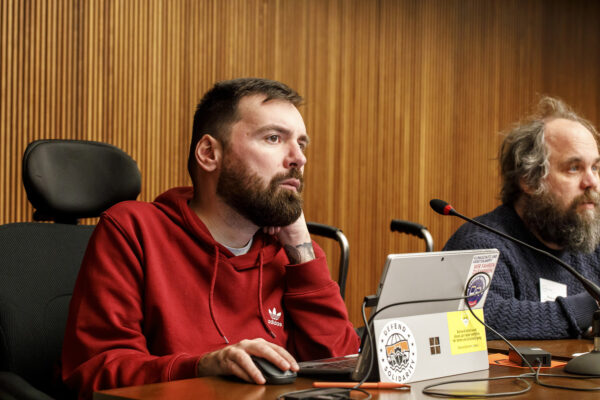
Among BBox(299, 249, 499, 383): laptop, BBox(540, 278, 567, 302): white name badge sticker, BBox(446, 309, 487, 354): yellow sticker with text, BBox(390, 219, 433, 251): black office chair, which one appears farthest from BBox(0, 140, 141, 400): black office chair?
BBox(540, 278, 567, 302): white name badge sticker

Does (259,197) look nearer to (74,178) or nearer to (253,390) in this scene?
(74,178)

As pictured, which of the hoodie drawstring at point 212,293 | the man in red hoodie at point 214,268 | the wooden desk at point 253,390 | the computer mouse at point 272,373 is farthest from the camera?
the hoodie drawstring at point 212,293

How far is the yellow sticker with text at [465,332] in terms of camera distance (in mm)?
1388

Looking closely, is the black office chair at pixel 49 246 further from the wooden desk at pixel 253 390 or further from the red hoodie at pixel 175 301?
the wooden desk at pixel 253 390

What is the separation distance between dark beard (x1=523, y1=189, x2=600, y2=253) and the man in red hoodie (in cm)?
108

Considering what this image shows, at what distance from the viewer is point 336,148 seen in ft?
13.3

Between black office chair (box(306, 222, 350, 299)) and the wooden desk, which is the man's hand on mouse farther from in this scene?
black office chair (box(306, 222, 350, 299))

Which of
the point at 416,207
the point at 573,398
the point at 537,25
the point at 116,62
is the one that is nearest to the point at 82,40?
the point at 116,62

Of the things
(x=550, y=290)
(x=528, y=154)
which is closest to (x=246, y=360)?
(x=550, y=290)

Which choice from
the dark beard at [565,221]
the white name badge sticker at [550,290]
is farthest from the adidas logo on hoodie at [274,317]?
the dark beard at [565,221]

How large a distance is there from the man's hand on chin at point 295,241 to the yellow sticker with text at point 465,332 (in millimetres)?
544

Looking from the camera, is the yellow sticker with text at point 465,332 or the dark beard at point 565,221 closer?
the yellow sticker with text at point 465,332

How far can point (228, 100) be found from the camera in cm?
194

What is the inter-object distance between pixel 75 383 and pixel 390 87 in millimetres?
3220
